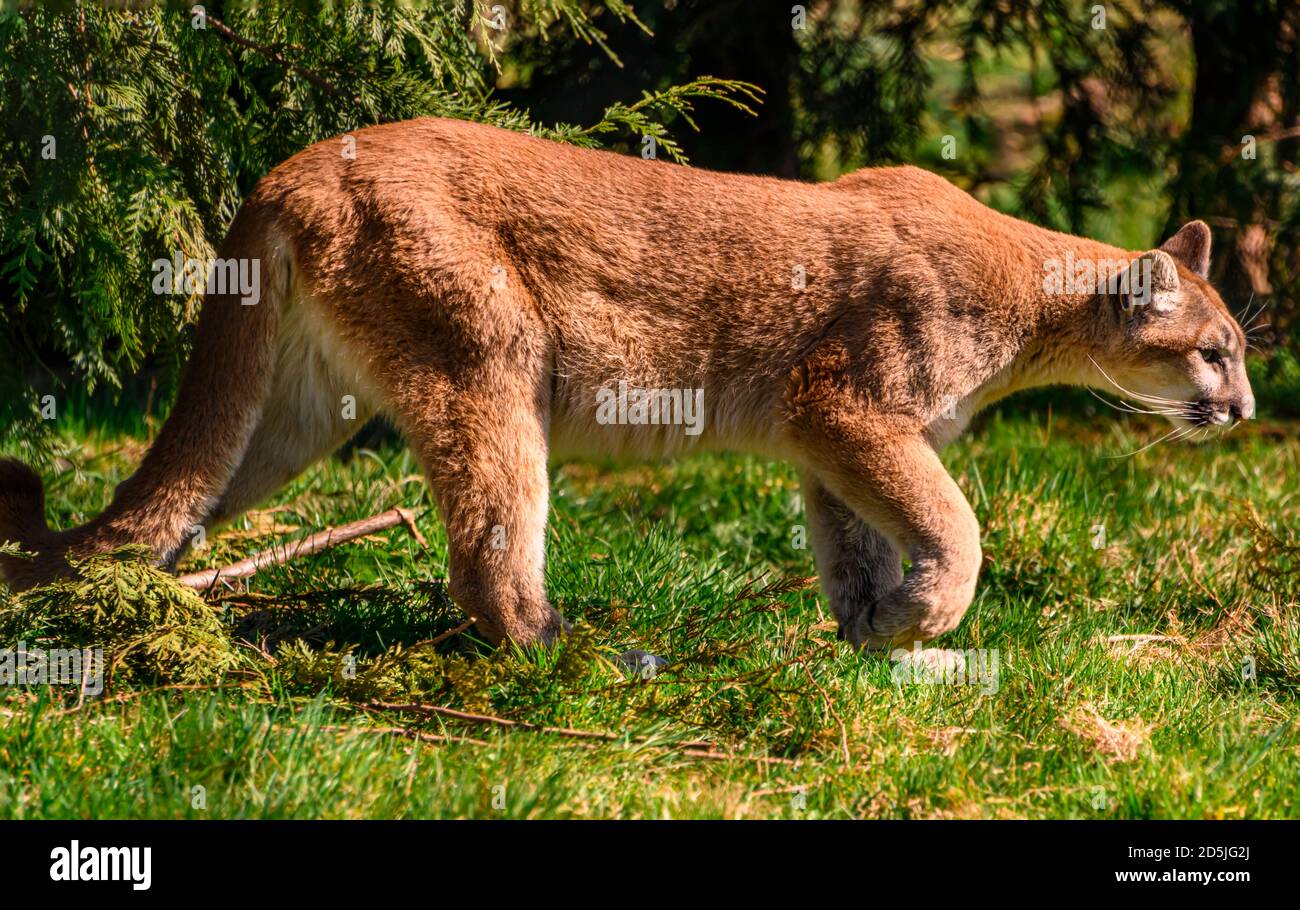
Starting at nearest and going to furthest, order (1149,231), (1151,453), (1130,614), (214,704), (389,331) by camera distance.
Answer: (214,704) → (389,331) → (1130,614) → (1151,453) → (1149,231)

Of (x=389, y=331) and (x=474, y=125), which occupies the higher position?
(x=474, y=125)

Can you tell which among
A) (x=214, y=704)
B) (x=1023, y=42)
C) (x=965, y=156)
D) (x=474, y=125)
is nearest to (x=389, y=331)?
(x=474, y=125)

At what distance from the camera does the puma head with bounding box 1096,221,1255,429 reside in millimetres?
4988

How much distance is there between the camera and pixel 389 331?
4.30 m

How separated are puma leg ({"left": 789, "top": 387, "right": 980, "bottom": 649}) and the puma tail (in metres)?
1.77

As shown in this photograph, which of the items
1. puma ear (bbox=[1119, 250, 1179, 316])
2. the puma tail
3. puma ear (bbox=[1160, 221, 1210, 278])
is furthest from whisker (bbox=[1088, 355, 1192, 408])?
the puma tail

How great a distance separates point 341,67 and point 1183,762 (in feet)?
11.9

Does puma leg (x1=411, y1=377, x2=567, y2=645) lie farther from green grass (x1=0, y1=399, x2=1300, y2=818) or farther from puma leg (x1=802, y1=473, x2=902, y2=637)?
puma leg (x1=802, y1=473, x2=902, y2=637)

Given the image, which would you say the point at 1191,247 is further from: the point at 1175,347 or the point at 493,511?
the point at 493,511

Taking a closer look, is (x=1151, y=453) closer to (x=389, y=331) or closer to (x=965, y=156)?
(x=965, y=156)

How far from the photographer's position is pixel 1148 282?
16.3 ft

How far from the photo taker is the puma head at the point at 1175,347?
16.4 ft

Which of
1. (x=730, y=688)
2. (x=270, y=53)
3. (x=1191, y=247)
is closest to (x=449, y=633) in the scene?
(x=730, y=688)

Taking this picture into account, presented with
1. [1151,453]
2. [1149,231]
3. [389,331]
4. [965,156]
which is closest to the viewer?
[389,331]
